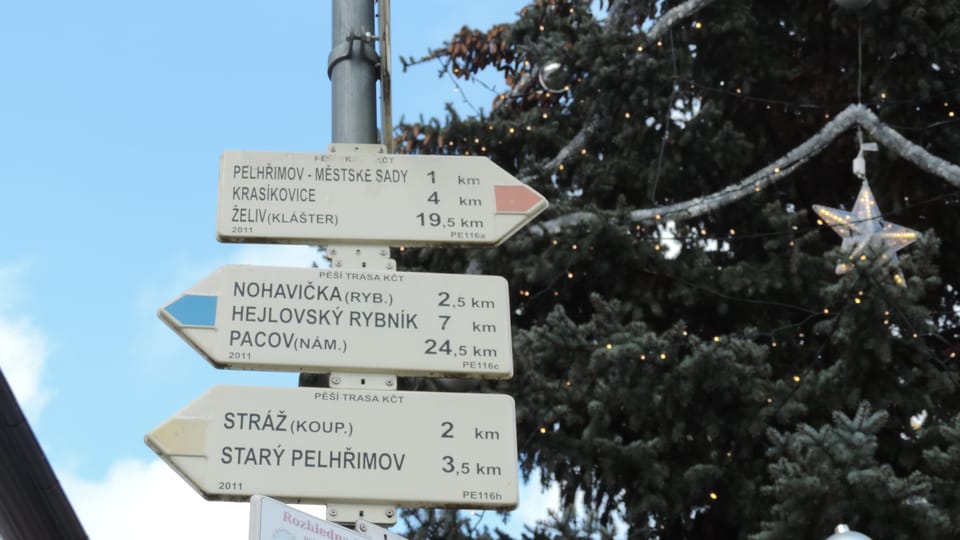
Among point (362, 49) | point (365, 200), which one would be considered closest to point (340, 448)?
point (365, 200)

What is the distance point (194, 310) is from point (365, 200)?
0.67 metres

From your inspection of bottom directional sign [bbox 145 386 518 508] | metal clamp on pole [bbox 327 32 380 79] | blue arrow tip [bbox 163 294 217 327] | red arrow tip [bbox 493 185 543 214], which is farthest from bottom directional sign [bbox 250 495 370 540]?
metal clamp on pole [bbox 327 32 380 79]

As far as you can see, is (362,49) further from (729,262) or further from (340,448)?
(729,262)

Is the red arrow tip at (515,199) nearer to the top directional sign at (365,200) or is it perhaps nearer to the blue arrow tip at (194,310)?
the top directional sign at (365,200)

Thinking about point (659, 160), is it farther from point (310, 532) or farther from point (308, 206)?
point (310, 532)

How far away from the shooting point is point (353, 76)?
4684mm

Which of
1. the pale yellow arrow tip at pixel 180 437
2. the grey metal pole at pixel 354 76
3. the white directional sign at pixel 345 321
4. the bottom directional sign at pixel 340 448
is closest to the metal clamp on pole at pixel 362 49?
the grey metal pole at pixel 354 76

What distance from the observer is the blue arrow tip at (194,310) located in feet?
13.7

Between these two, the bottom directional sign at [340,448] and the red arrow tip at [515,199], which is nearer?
the bottom directional sign at [340,448]

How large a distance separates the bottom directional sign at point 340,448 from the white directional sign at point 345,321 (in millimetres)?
124

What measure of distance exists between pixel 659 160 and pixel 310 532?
25.4 feet

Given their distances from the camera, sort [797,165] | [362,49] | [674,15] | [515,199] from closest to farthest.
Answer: [515,199]
[362,49]
[797,165]
[674,15]

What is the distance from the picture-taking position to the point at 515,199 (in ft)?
15.1

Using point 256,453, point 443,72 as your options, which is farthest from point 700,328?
point 256,453
